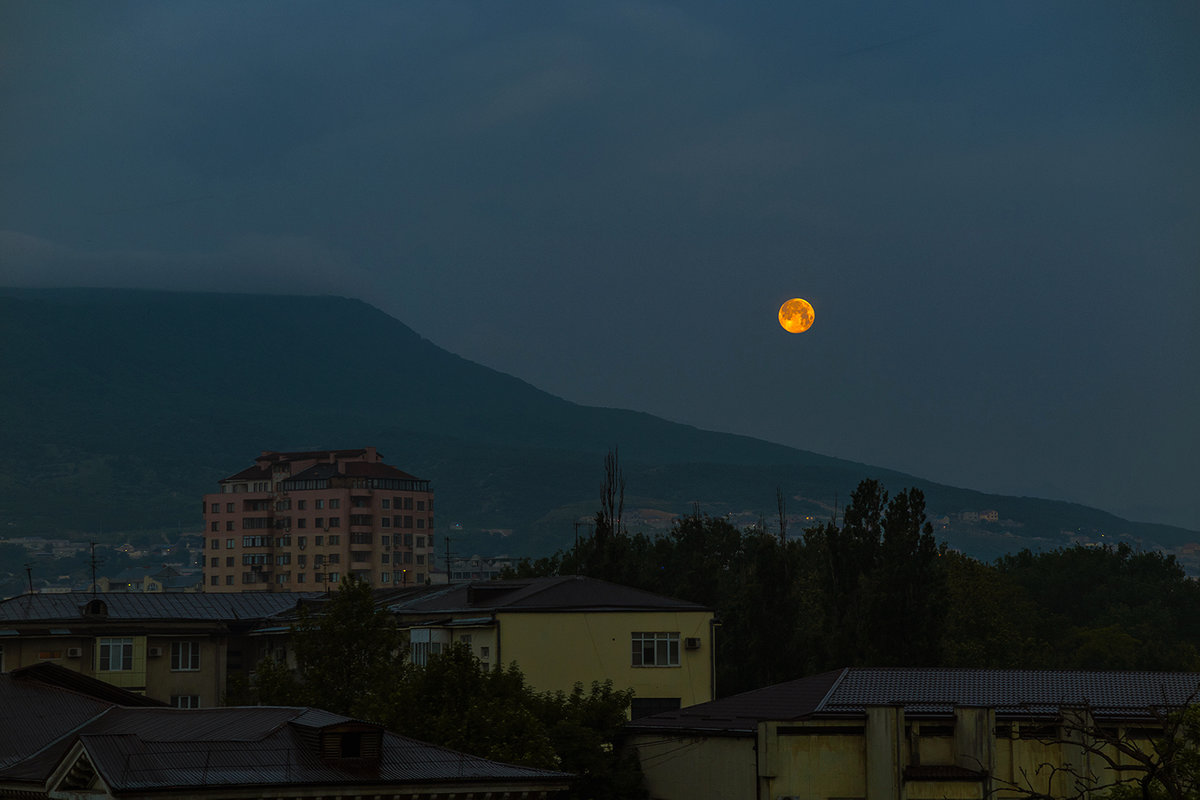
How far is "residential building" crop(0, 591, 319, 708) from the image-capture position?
3282 inches

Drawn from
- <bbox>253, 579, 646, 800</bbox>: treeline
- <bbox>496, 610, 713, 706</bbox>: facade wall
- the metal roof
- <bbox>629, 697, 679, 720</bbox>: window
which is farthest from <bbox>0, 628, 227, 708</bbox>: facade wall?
the metal roof

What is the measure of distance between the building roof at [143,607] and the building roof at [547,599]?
1738 centimetres

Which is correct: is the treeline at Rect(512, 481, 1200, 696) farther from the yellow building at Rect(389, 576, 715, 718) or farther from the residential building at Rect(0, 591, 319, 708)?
the residential building at Rect(0, 591, 319, 708)

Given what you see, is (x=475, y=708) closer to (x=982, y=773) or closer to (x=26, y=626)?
(x=982, y=773)

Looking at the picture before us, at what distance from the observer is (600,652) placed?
239ft

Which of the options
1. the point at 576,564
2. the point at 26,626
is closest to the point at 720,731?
the point at 26,626

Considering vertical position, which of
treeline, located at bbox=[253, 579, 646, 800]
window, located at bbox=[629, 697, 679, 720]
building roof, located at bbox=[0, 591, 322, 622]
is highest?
building roof, located at bbox=[0, 591, 322, 622]

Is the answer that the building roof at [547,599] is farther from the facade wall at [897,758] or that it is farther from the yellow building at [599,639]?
the facade wall at [897,758]

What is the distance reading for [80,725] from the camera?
5041 cm

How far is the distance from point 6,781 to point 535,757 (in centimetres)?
1547

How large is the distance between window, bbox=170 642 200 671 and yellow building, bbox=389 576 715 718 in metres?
18.8

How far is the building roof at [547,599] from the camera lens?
241ft

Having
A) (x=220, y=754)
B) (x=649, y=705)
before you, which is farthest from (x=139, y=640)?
(x=220, y=754)

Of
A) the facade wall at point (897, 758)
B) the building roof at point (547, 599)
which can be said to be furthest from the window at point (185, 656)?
the facade wall at point (897, 758)
